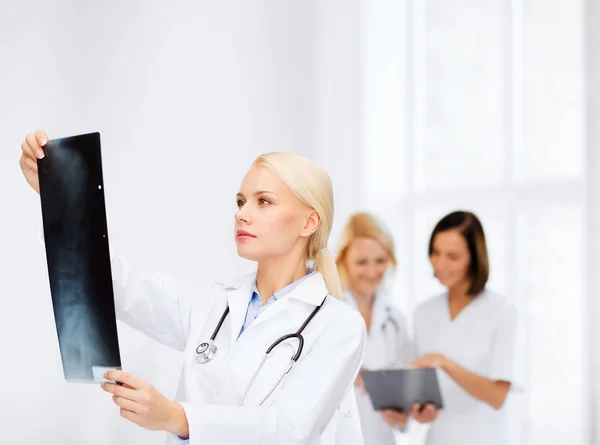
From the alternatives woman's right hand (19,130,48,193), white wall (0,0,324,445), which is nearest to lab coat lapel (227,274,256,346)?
woman's right hand (19,130,48,193)

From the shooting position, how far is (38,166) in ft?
4.76

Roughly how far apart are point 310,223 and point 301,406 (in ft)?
1.43

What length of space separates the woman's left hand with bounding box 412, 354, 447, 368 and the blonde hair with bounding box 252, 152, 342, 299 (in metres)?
1.35

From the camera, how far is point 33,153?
1.47 m

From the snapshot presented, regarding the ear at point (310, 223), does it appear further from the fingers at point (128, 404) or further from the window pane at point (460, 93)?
the window pane at point (460, 93)

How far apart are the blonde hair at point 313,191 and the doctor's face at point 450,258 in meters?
1.35

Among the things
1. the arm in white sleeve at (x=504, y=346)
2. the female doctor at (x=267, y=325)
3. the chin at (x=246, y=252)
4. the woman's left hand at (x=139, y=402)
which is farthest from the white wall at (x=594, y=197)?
the woman's left hand at (x=139, y=402)

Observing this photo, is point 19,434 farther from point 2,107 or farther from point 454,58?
point 454,58

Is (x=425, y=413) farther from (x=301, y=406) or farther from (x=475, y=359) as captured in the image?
(x=301, y=406)

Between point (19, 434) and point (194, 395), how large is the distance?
0.72m

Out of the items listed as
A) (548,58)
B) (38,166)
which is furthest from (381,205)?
(38,166)

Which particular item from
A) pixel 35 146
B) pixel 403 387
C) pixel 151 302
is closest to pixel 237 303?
pixel 151 302

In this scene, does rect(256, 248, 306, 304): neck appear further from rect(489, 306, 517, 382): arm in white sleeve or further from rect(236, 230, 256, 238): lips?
rect(489, 306, 517, 382): arm in white sleeve

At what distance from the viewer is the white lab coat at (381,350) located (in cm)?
307
